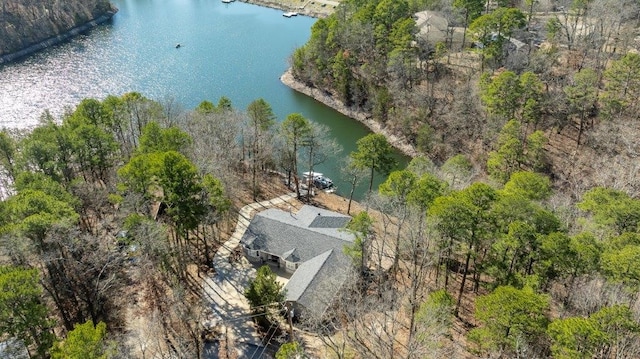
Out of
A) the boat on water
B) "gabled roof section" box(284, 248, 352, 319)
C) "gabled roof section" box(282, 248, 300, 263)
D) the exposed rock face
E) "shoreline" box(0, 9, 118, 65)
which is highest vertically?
the exposed rock face

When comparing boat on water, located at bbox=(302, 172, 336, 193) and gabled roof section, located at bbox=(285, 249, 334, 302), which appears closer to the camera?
gabled roof section, located at bbox=(285, 249, 334, 302)

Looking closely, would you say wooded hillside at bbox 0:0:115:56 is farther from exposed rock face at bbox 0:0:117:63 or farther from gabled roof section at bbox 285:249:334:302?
gabled roof section at bbox 285:249:334:302

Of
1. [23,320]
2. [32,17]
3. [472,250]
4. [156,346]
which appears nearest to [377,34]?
[472,250]

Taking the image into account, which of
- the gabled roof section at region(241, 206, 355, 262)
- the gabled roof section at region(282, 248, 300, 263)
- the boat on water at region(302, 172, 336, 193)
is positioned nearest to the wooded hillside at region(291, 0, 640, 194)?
the boat on water at region(302, 172, 336, 193)

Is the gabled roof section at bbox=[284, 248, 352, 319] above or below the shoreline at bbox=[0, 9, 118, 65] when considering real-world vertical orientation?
below

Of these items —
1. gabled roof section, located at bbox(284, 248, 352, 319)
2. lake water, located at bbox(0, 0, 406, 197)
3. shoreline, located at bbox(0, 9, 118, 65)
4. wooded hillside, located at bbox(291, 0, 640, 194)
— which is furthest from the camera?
shoreline, located at bbox(0, 9, 118, 65)

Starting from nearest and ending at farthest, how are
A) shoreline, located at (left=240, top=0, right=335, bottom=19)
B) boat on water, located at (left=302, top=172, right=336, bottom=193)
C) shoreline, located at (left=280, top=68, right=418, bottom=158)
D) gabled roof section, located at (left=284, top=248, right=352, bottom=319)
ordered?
gabled roof section, located at (left=284, top=248, right=352, bottom=319), boat on water, located at (left=302, top=172, right=336, bottom=193), shoreline, located at (left=280, top=68, right=418, bottom=158), shoreline, located at (left=240, top=0, right=335, bottom=19)

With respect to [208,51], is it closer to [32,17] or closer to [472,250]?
[32,17]

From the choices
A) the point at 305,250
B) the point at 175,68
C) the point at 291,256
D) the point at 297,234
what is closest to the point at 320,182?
the point at 297,234
